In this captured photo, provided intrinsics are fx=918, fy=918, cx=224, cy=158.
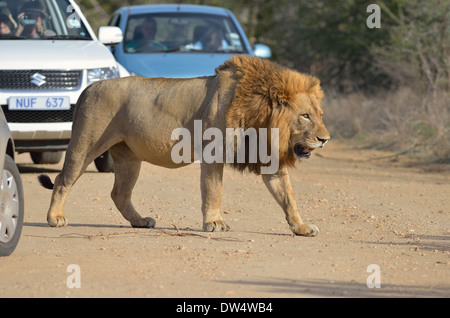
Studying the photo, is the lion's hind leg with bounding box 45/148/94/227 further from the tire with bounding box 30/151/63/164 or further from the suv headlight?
the tire with bounding box 30/151/63/164

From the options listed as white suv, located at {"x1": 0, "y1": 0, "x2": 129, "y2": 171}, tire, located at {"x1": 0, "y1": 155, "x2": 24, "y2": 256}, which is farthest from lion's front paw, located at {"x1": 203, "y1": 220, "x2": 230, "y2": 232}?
white suv, located at {"x1": 0, "y1": 0, "x2": 129, "y2": 171}

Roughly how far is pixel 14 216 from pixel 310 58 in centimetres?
1427

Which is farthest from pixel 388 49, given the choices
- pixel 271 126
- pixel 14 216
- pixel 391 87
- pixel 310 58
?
pixel 14 216

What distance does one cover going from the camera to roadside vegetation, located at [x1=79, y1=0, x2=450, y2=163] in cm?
1285

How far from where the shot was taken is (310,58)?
1967 centimetres

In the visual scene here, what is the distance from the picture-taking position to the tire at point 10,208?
5805 mm

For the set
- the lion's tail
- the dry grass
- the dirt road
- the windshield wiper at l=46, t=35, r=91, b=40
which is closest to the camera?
the dirt road

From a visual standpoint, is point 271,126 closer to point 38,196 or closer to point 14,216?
point 14,216

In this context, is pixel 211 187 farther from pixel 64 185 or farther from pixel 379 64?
pixel 379 64

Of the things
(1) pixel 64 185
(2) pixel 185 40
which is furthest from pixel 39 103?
(2) pixel 185 40

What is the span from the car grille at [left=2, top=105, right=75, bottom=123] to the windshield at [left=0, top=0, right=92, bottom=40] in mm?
1037

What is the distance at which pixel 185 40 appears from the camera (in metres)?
12.1

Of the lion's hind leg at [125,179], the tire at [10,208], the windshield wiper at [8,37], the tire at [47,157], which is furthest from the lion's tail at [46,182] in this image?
the tire at [47,157]

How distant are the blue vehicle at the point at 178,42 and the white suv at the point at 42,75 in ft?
3.18
